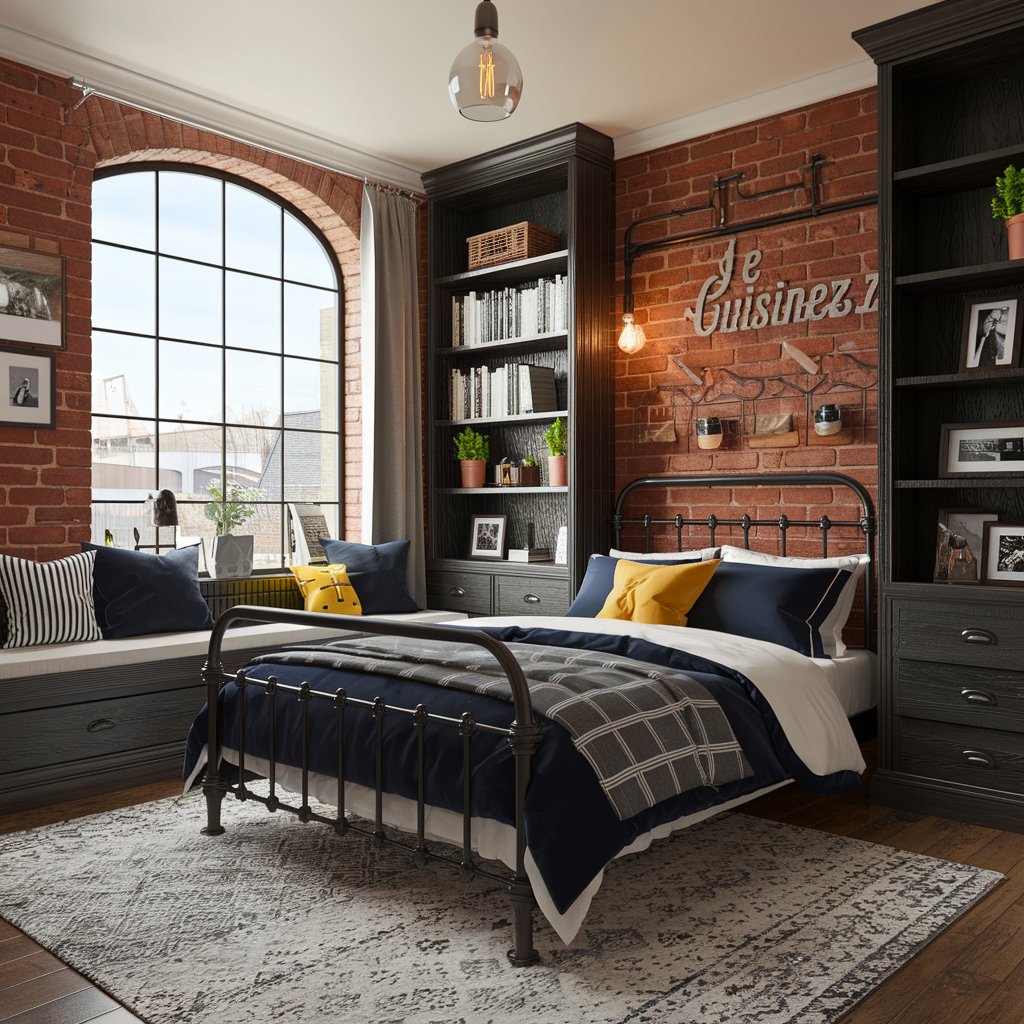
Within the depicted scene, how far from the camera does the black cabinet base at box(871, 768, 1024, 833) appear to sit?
125 inches

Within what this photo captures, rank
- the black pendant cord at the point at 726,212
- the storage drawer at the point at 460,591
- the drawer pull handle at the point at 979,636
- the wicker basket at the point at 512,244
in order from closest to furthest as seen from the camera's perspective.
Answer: the drawer pull handle at the point at 979,636 < the black pendant cord at the point at 726,212 < the wicker basket at the point at 512,244 < the storage drawer at the point at 460,591

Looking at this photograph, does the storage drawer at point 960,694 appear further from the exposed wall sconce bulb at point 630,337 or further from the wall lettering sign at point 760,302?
the exposed wall sconce bulb at point 630,337

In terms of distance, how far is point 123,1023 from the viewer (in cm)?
200

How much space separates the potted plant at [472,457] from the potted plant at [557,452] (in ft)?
1.72

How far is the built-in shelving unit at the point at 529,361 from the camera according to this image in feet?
15.5

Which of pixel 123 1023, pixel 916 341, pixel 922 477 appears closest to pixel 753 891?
pixel 123 1023

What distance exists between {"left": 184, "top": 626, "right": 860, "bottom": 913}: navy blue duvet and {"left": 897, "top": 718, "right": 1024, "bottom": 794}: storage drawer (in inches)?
16.1

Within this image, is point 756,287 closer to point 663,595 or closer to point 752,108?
point 752,108

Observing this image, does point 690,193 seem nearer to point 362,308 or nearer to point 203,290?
point 362,308

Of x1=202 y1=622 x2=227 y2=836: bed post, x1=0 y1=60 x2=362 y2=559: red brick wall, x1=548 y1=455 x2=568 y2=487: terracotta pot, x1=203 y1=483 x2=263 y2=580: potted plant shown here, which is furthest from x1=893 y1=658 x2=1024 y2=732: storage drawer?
x1=0 y1=60 x2=362 y2=559: red brick wall

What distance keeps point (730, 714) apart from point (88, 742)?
228cm

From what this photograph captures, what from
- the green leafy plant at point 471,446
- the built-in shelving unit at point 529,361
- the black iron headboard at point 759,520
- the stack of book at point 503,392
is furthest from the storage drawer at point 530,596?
the stack of book at point 503,392

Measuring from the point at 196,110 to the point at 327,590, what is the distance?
2.23m

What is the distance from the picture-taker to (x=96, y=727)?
3549 millimetres
